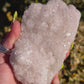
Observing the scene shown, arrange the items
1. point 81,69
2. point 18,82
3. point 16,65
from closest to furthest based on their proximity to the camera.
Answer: point 16,65 → point 18,82 → point 81,69

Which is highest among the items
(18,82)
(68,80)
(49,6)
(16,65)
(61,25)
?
(49,6)

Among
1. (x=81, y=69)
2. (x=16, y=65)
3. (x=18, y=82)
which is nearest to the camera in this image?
(x=16, y=65)

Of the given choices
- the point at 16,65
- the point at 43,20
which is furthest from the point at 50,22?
the point at 16,65

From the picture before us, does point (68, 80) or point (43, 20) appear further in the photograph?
point (68, 80)

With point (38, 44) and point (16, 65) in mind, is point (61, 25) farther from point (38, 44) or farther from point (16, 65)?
point (16, 65)

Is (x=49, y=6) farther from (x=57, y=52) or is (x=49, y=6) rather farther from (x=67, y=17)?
(x=57, y=52)

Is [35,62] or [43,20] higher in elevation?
[43,20]
